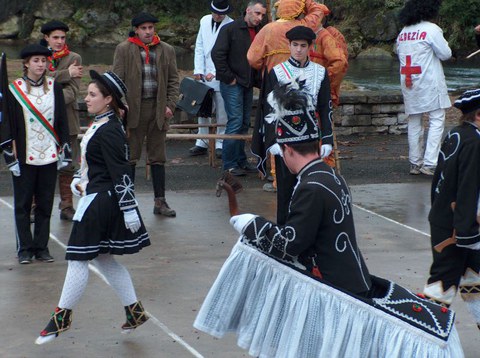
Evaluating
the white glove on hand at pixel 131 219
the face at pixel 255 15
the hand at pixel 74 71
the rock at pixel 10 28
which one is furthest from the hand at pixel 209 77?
the rock at pixel 10 28

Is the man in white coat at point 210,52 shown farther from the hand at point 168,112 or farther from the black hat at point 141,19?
the black hat at point 141,19

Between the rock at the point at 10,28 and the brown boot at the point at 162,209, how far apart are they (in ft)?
76.9

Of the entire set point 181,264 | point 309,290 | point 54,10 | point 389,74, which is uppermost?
point 309,290

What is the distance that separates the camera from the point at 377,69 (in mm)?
24016

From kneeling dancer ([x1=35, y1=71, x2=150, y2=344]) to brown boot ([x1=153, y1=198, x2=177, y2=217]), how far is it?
2934 millimetres

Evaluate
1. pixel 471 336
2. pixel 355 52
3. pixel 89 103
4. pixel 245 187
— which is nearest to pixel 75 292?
pixel 89 103

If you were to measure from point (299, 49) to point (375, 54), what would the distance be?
20151 mm

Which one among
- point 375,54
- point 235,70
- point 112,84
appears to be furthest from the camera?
point 375,54

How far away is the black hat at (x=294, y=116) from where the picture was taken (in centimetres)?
471

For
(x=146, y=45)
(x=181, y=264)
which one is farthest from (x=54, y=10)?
(x=181, y=264)

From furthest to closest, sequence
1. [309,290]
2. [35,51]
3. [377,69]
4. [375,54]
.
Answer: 1. [375,54]
2. [377,69]
3. [35,51]
4. [309,290]

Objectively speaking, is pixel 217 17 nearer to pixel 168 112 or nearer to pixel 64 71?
pixel 168 112

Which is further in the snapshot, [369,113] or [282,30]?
[369,113]

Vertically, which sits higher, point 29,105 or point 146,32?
point 146,32
